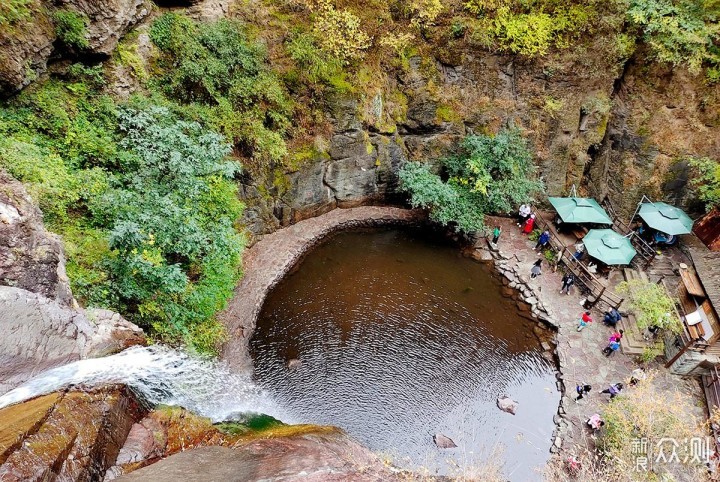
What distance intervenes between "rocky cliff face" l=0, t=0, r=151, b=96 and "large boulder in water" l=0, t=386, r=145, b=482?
9195 millimetres

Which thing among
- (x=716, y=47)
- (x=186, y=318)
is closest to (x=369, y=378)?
(x=186, y=318)

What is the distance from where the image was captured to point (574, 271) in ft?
64.1

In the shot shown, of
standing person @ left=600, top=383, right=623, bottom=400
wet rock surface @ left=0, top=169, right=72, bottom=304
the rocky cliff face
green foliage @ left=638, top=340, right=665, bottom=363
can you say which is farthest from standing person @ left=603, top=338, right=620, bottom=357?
the rocky cliff face

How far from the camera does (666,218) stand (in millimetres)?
19609

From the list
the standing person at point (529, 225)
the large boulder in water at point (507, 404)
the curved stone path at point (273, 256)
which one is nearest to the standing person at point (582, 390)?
the large boulder in water at point (507, 404)

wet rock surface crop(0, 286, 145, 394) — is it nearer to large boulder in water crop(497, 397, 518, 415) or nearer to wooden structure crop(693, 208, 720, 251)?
large boulder in water crop(497, 397, 518, 415)

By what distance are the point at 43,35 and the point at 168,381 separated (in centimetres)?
1078

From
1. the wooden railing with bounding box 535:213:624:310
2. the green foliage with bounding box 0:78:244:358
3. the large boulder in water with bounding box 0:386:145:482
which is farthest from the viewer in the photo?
the wooden railing with bounding box 535:213:624:310

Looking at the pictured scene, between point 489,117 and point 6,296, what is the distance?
21.1 m

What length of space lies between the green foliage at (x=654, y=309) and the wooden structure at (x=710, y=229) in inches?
227

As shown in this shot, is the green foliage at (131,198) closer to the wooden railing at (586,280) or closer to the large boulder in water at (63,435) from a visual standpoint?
the large boulder in water at (63,435)

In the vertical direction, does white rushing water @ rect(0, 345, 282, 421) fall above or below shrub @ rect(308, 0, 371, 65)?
below

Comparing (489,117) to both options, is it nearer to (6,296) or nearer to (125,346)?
(125,346)

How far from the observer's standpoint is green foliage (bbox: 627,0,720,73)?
17.9 m
